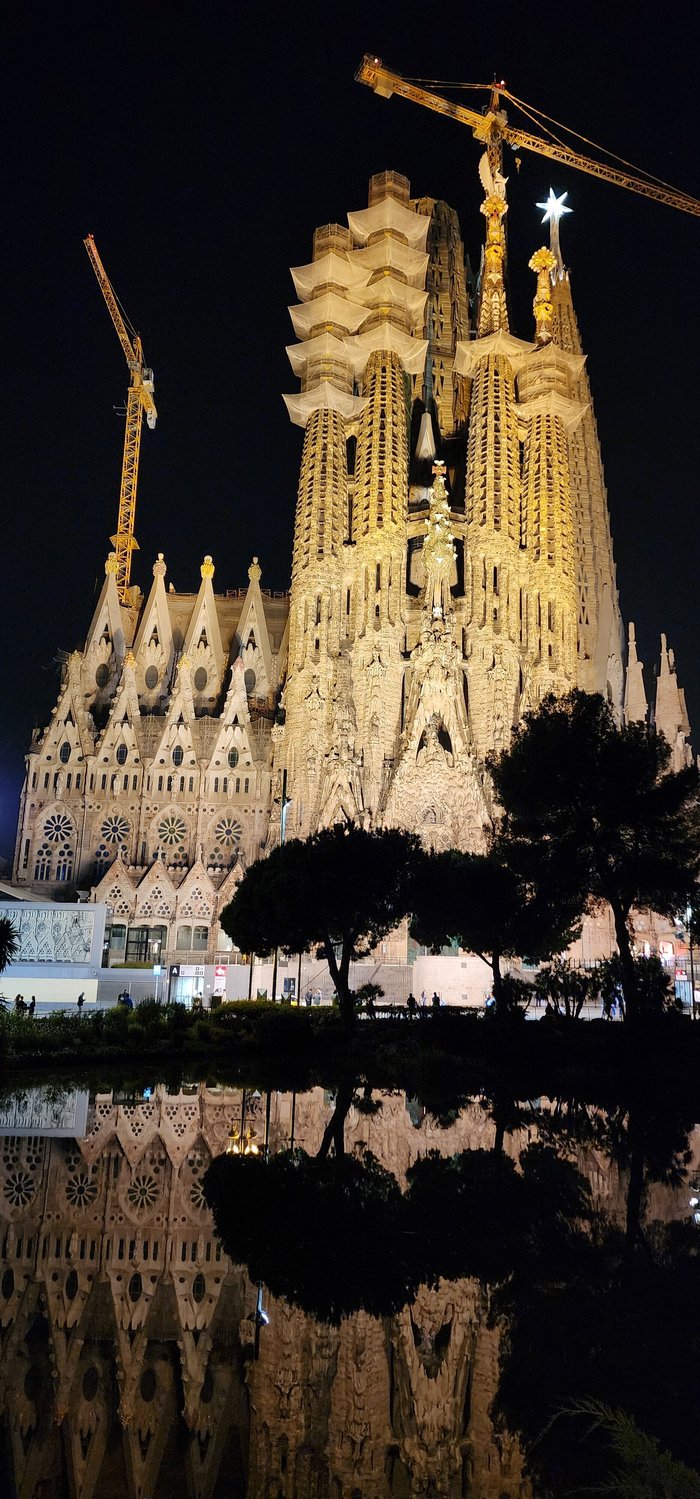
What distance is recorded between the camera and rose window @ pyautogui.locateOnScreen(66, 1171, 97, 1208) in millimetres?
10250

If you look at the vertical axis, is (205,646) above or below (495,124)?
below

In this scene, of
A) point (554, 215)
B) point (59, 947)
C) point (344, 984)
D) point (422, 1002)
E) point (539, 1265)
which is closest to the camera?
point (539, 1265)

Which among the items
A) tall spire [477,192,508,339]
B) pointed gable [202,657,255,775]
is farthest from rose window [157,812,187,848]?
tall spire [477,192,508,339]

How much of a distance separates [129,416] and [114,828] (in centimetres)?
4604

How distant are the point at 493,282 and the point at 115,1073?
68.6 meters

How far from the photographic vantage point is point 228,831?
65125mm

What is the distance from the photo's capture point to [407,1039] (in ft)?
91.9

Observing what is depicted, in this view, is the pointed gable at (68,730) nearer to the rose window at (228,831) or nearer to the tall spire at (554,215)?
the rose window at (228,831)

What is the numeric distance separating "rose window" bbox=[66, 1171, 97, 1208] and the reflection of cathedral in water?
0.34 meters

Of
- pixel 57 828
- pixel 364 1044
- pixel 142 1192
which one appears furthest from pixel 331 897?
pixel 57 828

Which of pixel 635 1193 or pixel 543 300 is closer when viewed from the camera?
pixel 635 1193

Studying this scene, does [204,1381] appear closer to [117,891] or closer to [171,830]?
[117,891]

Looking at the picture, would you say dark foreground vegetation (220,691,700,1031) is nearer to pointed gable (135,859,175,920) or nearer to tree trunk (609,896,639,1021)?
tree trunk (609,896,639,1021)

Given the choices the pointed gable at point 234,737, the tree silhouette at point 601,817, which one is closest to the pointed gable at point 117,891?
the pointed gable at point 234,737
